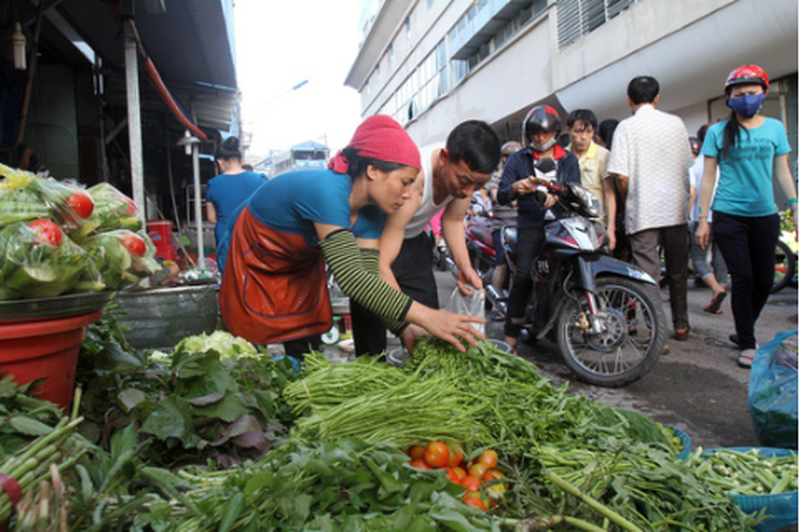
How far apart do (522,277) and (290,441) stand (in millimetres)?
3455

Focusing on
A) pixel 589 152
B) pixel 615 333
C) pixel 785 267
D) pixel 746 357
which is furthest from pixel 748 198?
pixel 785 267

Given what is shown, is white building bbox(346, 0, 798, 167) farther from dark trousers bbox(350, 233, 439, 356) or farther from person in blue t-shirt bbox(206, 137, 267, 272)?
person in blue t-shirt bbox(206, 137, 267, 272)

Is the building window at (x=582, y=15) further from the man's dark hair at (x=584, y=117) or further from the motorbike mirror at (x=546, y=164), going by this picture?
the motorbike mirror at (x=546, y=164)

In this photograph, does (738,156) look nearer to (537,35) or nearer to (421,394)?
(421,394)

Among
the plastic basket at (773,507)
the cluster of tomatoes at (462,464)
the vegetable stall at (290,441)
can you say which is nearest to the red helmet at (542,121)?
the vegetable stall at (290,441)

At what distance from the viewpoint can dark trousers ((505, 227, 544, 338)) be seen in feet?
15.0

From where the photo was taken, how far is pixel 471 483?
5.00 ft

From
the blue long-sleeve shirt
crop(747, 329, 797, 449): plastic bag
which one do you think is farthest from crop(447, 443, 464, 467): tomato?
the blue long-sleeve shirt

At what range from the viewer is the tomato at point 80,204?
152 cm

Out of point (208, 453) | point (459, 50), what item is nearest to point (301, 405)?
point (208, 453)

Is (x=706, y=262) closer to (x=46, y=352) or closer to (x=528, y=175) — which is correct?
(x=528, y=175)

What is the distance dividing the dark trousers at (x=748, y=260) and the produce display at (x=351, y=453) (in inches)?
86.4

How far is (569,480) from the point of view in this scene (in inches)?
59.6

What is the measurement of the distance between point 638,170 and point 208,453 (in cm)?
430
